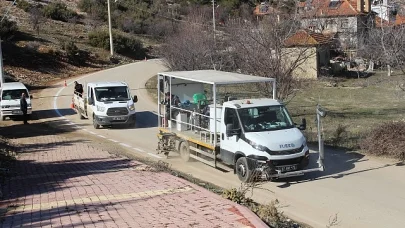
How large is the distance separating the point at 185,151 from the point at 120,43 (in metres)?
48.5

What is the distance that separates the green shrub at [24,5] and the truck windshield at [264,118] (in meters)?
61.1

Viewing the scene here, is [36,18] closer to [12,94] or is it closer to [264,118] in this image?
[12,94]

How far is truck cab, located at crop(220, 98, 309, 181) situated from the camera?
13.2 m

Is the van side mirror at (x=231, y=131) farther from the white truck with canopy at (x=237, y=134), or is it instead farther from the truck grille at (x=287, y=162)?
the truck grille at (x=287, y=162)

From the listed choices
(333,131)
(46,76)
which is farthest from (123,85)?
(46,76)

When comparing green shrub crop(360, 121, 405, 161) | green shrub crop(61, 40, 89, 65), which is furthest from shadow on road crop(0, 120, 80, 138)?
green shrub crop(61, 40, 89, 65)

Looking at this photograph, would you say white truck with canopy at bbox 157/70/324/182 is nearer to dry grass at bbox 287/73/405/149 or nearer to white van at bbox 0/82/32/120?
dry grass at bbox 287/73/405/149

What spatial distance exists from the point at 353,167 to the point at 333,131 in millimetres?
6109

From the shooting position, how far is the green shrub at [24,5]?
69688mm

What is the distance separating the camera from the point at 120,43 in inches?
2493

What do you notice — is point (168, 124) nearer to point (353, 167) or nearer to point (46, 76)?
point (353, 167)

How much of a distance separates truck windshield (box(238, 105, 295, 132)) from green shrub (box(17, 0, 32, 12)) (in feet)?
200

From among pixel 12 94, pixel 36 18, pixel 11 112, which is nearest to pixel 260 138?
pixel 11 112

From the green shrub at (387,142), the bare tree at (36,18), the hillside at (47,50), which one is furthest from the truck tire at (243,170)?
the bare tree at (36,18)
